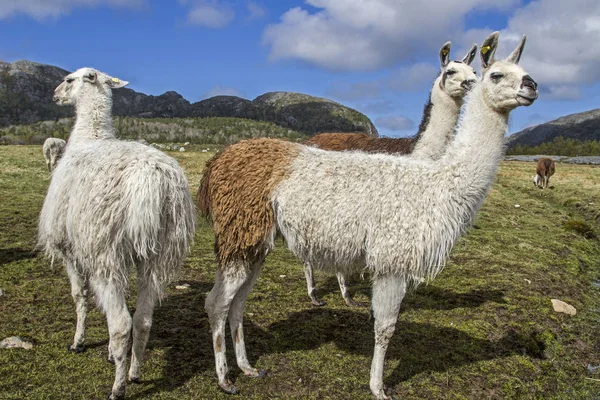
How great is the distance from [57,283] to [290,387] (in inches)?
178

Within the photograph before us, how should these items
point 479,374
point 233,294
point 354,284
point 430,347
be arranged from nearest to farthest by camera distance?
point 233,294, point 479,374, point 430,347, point 354,284

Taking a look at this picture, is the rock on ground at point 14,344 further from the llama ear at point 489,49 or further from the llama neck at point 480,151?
the llama ear at point 489,49

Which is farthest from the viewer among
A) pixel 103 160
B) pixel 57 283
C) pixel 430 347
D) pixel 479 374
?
pixel 57 283

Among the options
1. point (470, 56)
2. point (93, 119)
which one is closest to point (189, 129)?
point (470, 56)

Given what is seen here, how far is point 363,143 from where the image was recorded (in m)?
7.94

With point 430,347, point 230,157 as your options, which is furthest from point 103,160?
point 430,347

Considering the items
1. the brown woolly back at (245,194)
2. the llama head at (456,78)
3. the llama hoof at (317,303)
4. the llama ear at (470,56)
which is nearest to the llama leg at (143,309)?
the brown woolly back at (245,194)

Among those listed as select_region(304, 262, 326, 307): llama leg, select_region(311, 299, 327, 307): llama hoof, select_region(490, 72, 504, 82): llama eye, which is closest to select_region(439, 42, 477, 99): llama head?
select_region(490, 72, 504, 82): llama eye

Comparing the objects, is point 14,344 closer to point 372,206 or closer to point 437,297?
point 372,206

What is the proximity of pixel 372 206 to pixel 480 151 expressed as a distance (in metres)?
1.26

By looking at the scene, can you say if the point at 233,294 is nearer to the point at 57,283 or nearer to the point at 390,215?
the point at 390,215

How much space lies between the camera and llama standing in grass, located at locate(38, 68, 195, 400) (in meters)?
3.98

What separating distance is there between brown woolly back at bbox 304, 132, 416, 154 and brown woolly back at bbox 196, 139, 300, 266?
2.72m

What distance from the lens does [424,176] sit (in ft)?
15.4
